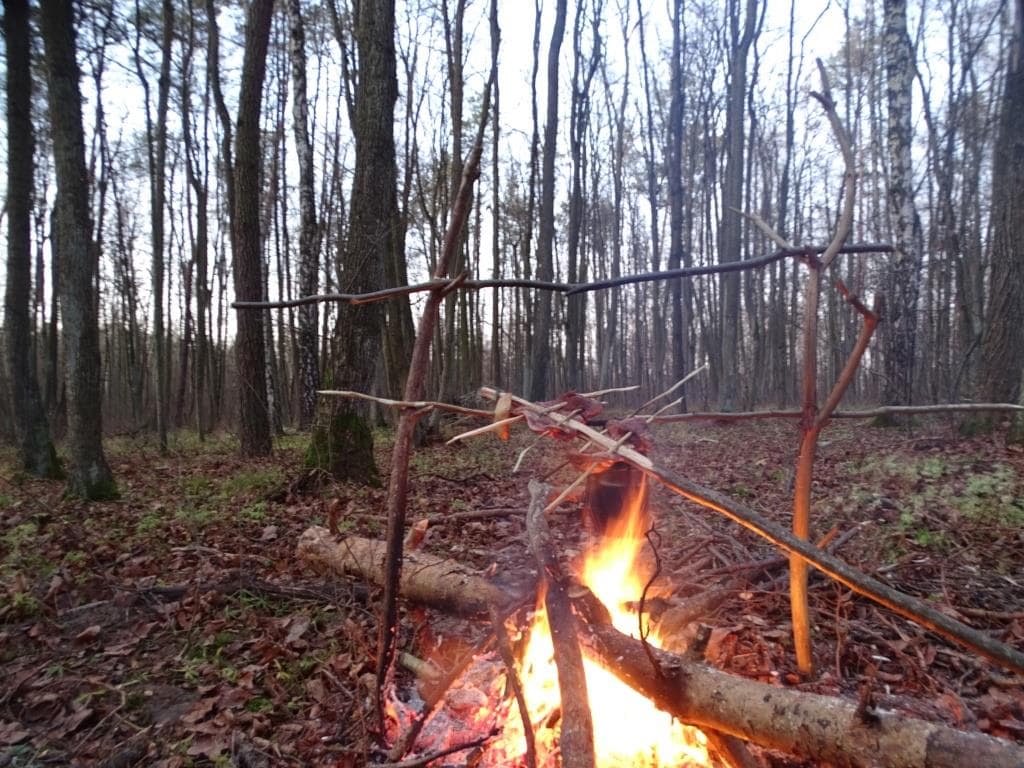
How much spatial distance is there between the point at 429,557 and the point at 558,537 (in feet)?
4.47

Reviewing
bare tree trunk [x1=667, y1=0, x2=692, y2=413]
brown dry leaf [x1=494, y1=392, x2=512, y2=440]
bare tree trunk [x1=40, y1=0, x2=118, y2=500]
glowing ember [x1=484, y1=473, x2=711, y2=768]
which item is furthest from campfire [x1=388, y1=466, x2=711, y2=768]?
bare tree trunk [x1=667, y1=0, x2=692, y2=413]

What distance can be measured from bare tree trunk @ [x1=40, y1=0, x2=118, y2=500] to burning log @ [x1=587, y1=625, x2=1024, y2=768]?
6516 mm

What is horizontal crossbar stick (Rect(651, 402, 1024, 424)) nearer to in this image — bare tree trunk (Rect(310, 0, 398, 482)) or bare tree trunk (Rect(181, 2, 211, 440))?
bare tree trunk (Rect(310, 0, 398, 482))

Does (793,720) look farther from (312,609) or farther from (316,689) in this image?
(312,609)

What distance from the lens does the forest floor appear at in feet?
7.29

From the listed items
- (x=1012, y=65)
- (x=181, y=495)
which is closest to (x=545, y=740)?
(x=181, y=495)

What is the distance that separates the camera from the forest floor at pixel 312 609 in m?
2.22

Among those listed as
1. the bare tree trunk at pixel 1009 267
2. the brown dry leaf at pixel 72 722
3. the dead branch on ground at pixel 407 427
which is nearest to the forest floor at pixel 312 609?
the brown dry leaf at pixel 72 722

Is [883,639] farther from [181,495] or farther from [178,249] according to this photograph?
[178,249]

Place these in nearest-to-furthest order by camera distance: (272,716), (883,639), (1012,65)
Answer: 1. (272,716)
2. (883,639)
3. (1012,65)

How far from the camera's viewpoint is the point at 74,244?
5891 mm

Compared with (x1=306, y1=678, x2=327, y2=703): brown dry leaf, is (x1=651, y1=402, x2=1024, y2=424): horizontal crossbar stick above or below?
above

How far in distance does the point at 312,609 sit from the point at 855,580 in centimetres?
298

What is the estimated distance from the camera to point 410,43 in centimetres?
1878
